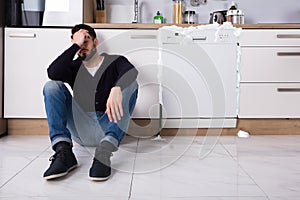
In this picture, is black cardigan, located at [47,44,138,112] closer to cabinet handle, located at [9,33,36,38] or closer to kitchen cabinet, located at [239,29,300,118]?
cabinet handle, located at [9,33,36,38]

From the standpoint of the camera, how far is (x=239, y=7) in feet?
11.9

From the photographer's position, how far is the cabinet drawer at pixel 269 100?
2992mm

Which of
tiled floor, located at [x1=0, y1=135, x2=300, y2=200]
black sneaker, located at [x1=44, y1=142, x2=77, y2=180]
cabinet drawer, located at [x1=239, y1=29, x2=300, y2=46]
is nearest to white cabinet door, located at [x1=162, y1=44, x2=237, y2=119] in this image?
cabinet drawer, located at [x1=239, y1=29, x2=300, y2=46]

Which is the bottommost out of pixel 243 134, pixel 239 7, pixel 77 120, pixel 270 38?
pixel 243 134

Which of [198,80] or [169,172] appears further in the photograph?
[198,80]

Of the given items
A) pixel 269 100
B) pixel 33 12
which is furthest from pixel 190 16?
pixel 33 12

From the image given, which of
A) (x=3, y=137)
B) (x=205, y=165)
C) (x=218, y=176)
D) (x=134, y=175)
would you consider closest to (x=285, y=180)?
(x=218, y=176)

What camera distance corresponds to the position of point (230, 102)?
299cm

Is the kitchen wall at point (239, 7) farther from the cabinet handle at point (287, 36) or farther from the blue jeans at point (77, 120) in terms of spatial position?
the blue jeans at point (77, 120)

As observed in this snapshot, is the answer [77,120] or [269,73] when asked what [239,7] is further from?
[77,120]

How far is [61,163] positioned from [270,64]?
6.06 ft

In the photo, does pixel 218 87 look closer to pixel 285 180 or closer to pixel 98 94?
pixel 98 94

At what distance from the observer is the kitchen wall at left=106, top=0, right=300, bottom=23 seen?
3584mm

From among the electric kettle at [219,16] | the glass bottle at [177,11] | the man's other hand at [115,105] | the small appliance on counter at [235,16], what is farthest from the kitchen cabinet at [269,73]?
the man's other hand at [115,105]
